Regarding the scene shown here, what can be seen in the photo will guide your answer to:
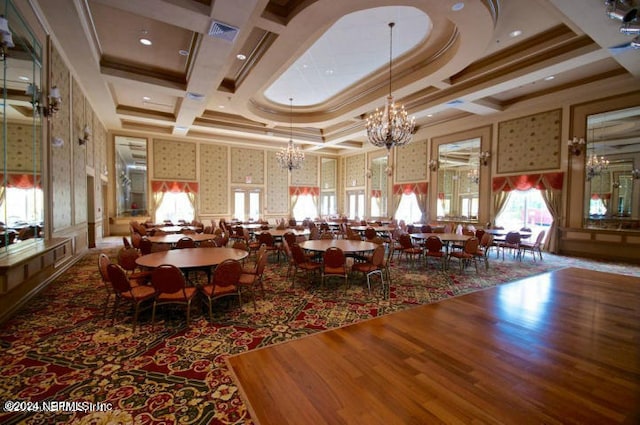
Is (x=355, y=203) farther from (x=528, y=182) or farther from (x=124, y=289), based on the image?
(x=124, y=289)

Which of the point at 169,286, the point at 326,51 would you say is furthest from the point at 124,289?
the point at 326,51

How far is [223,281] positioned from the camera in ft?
11.7

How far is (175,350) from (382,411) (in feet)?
6.82

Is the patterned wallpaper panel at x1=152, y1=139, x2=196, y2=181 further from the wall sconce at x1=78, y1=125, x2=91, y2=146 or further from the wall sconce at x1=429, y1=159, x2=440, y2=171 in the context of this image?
the wall sconce at x1=429, y1=159, x2=440, y2=171

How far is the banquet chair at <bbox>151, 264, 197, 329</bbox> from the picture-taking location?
3.23 m

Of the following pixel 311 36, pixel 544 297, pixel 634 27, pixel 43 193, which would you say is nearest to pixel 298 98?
pixel 311 36

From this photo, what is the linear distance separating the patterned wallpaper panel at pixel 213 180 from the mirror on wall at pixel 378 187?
7.21 m

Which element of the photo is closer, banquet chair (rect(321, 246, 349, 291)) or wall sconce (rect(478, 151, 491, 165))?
banquet chair (rect(321, 246, 349, 291))

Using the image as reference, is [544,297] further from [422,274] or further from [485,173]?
[485,173]

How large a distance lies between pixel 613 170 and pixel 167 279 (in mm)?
10589

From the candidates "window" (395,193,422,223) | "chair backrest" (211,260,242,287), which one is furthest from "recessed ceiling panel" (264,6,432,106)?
"window" (395,193,422,223)

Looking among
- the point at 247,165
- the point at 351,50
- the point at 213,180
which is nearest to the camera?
the point at 351,50

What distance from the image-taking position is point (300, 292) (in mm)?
4746

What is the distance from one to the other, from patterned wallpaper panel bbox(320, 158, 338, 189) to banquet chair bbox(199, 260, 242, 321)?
13093 mm
